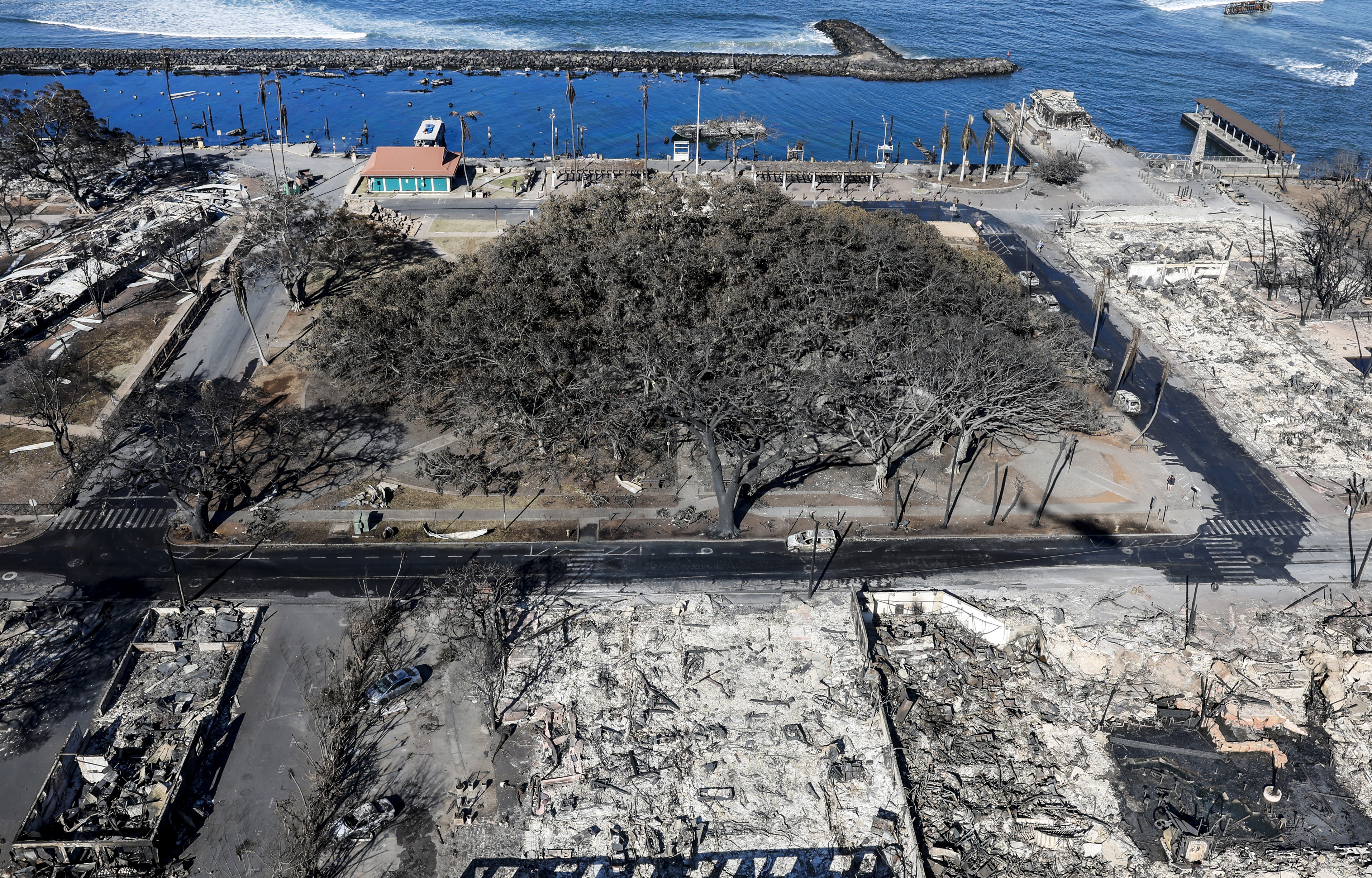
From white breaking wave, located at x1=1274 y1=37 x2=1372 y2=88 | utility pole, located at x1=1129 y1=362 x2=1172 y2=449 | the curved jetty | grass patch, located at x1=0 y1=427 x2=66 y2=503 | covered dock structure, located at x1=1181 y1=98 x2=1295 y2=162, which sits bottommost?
grass patch, located at x1=0 y1=427 x2=66 y2=503

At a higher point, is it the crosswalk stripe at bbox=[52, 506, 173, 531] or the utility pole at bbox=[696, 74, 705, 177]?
the utility pole at bbox=[696, 74, 705, 177]

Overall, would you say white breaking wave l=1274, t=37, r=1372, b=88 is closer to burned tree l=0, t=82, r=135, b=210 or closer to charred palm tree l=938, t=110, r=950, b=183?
charred palm tree l=938, t=110, r=950, b=183

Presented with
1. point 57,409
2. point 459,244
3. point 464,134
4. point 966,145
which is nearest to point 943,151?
point 966,145

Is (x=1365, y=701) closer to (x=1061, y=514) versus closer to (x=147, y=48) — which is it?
(x=1061, y=514)

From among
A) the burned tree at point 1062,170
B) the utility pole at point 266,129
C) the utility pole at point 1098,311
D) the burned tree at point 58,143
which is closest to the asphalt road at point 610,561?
the utility pole at point 1098,311

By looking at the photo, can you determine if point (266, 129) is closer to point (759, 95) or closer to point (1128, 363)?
point (759, 95)

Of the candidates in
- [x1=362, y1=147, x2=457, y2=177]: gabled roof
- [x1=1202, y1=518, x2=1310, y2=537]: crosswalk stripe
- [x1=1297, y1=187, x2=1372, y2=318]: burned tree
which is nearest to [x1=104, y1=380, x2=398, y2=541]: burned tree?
[x1=362, y1=147, x2=457, y2=177]: gabled roof
